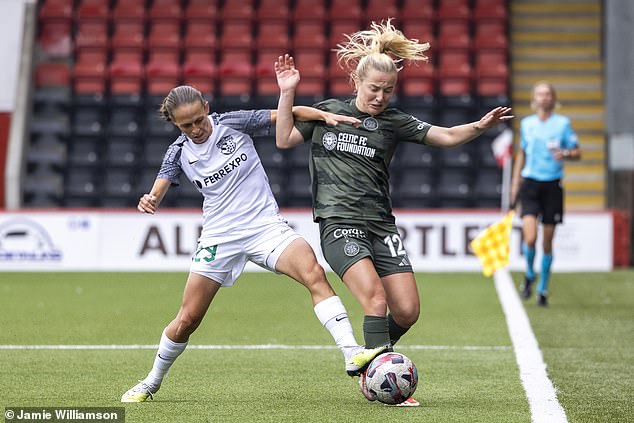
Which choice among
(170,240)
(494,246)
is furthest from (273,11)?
(494,246)

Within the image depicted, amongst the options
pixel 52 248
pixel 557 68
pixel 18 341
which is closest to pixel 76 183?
pixel 52 248

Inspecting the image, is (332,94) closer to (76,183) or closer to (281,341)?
(76,183)

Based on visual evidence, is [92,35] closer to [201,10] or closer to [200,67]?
[201,10]

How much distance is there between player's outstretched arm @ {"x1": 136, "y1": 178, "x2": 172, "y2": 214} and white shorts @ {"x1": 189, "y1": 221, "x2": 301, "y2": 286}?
356 millimetres

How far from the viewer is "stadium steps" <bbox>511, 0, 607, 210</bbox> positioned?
22.2 m

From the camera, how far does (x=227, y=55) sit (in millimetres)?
22828

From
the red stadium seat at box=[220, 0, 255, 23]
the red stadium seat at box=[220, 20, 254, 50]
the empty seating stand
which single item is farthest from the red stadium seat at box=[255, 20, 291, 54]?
the red stadium seat at box=[220, 0, 255, 23]

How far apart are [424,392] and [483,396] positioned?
0.34 metres

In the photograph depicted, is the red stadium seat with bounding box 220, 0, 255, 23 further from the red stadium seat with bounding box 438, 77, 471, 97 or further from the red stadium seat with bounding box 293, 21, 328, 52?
the red stadium seat with bounding box 438, 77, 471, 97

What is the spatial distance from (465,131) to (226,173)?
130 centimetres

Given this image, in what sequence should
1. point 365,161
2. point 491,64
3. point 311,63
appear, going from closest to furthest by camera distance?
point 365,161, point 311,63, point 491,64

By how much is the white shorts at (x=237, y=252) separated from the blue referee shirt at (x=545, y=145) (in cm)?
661

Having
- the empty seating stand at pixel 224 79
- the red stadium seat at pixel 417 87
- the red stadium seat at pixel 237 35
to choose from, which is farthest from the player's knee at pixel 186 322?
the red stadium seat at pixel 237 35

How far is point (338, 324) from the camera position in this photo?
21.1ft
